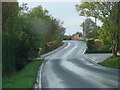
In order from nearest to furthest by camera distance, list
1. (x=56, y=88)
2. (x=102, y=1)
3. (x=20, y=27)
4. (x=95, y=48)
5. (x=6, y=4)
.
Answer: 1. (x=56, y=88)
2. (x=6, y=4)
3. (x=20, y=27)
4. (x=102, y=1)
5. (x=95, y=48)

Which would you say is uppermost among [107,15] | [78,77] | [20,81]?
[107,15]

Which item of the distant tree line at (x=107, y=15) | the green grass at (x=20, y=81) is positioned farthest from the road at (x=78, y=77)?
the distant tree line at (x=107, y=15)

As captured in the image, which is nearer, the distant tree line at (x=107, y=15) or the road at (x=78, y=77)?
the road at (x=78, y=77)

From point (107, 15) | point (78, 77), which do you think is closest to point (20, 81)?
point (78, 77)

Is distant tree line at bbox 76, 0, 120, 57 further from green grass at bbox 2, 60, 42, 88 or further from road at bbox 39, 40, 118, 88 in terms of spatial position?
green grass at bbox 2, 60, 42, 88

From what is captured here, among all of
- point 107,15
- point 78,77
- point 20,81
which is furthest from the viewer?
point 107,15

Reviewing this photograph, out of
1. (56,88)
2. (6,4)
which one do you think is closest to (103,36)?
(6,4)

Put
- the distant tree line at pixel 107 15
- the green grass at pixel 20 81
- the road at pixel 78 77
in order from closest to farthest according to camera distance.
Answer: the green grass at pixel 20 81 → the road at pixel 78 77 → the distant tree line at pixel 107 15

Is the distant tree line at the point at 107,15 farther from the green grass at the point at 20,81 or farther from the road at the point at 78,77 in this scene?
the green grass at the point at 20,81

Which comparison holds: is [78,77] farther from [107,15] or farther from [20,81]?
[107,15]

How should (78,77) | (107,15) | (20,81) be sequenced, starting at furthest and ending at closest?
(107,15) < (78,77) < (20,81)

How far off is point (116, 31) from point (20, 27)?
11385mm

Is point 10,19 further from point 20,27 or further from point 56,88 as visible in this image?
point 56,88

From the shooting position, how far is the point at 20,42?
102 feet
